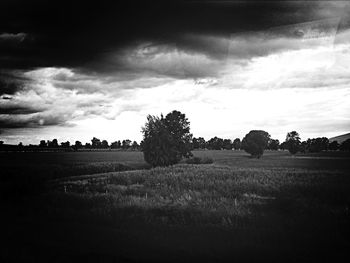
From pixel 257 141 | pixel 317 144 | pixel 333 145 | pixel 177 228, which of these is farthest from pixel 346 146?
pixel 177 228

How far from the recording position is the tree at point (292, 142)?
108000 millimetres

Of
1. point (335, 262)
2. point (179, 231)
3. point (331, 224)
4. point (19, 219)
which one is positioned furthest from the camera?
point (19, 219)

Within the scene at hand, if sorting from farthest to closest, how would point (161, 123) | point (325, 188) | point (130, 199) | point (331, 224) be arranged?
point (161, 123), point (325, 188), point (130, 199), point (331, 224)

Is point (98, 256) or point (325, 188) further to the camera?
point (325, 188)

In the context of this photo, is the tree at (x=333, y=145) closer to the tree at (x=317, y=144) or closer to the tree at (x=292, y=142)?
the tree at (x=317, y=144)

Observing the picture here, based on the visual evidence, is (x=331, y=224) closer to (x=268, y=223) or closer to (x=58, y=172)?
(x=268, y=223)

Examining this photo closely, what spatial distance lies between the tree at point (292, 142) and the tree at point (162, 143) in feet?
204

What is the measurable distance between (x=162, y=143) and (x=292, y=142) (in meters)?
71.4

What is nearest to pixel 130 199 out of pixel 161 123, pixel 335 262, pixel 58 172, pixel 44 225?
pixel 44 225

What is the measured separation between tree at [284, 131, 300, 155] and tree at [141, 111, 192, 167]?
6218 cm

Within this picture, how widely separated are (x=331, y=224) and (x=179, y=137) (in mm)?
47609

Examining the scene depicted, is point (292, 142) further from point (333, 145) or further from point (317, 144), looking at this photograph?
point (333, 145)

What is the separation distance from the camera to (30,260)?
7.26 metres

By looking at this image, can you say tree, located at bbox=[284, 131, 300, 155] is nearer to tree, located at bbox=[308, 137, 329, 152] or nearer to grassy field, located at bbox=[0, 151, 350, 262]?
tree, located at bbox=[308, 137, 329, 152]
